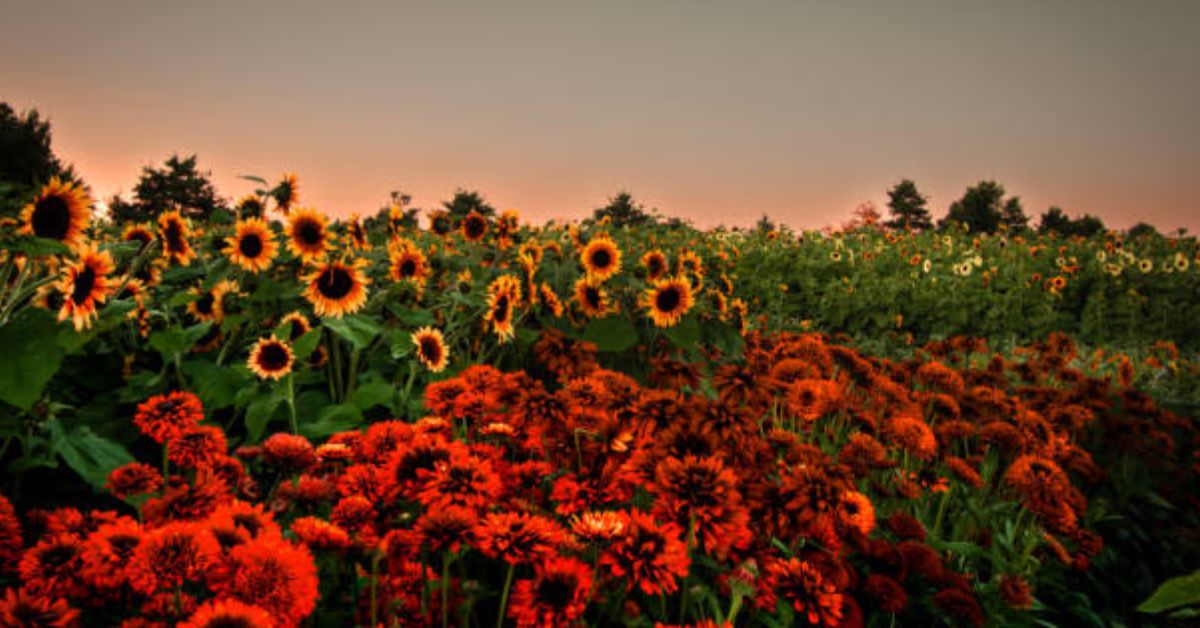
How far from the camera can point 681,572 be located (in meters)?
0.96

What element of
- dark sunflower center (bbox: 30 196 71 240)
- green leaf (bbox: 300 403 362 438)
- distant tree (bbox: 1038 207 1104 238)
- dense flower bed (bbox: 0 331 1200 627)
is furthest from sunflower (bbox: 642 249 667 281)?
distant tree (bbox: 1038 207 1104 238)

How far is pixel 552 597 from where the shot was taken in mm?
1001

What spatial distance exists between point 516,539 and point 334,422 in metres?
1.57

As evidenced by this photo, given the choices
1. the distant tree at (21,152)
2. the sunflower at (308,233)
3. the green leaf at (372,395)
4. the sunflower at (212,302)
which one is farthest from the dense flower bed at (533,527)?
the distant tree at (21,152)

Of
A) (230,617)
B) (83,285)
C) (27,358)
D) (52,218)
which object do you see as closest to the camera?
(230,617)

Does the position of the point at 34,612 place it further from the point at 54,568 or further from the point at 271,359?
the point at 271,359

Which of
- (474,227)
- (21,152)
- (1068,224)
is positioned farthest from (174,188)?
(1068,224)

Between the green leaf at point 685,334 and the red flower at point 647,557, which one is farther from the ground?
the green leaf at point 685,334

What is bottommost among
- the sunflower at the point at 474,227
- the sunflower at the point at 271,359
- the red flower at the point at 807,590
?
the red flower at the point at 807,590

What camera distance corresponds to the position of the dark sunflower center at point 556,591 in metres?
1.00

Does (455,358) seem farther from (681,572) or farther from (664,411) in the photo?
(681,572)

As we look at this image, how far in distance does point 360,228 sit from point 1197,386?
235 inches

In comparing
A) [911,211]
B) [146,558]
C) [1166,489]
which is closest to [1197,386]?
[1166,489]

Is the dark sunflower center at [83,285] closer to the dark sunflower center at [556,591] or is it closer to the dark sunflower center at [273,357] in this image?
the dark sunflower center at [273,357]
